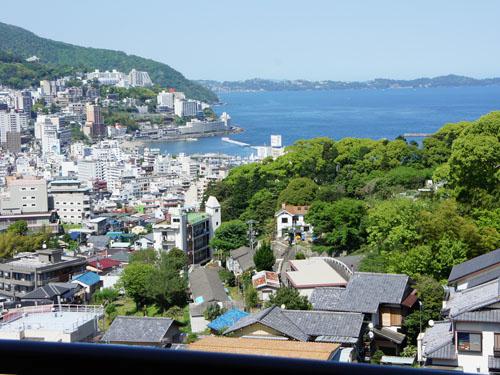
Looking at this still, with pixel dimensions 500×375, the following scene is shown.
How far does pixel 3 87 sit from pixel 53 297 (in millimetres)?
36193

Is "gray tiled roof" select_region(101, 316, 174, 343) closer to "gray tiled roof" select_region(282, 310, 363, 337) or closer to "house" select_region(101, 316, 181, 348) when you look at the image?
"house" select_region(101, 316, 181, 348)

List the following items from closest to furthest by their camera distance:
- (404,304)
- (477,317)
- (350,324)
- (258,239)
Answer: (477,317), (350,324), (404,304), (258,239)

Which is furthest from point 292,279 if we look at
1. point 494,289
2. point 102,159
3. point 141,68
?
point 141,68

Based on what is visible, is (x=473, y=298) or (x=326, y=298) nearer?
(x=473, y=298)

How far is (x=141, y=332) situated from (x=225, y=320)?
1.87 feet

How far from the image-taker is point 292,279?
503 cm

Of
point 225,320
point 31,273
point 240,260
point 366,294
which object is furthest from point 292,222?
point 366,294

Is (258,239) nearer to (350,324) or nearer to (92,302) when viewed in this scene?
(92,302)

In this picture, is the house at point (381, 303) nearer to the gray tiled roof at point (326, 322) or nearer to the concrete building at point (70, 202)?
the gray tiled roof at point (326, 322)

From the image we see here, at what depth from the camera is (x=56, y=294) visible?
6465 millimetres

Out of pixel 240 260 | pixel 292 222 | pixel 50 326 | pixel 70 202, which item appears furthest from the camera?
pixel 70 202

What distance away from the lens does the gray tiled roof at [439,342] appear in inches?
121

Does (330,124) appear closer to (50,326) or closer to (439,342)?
(50,326)

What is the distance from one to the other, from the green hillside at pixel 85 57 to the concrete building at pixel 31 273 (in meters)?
43.3
